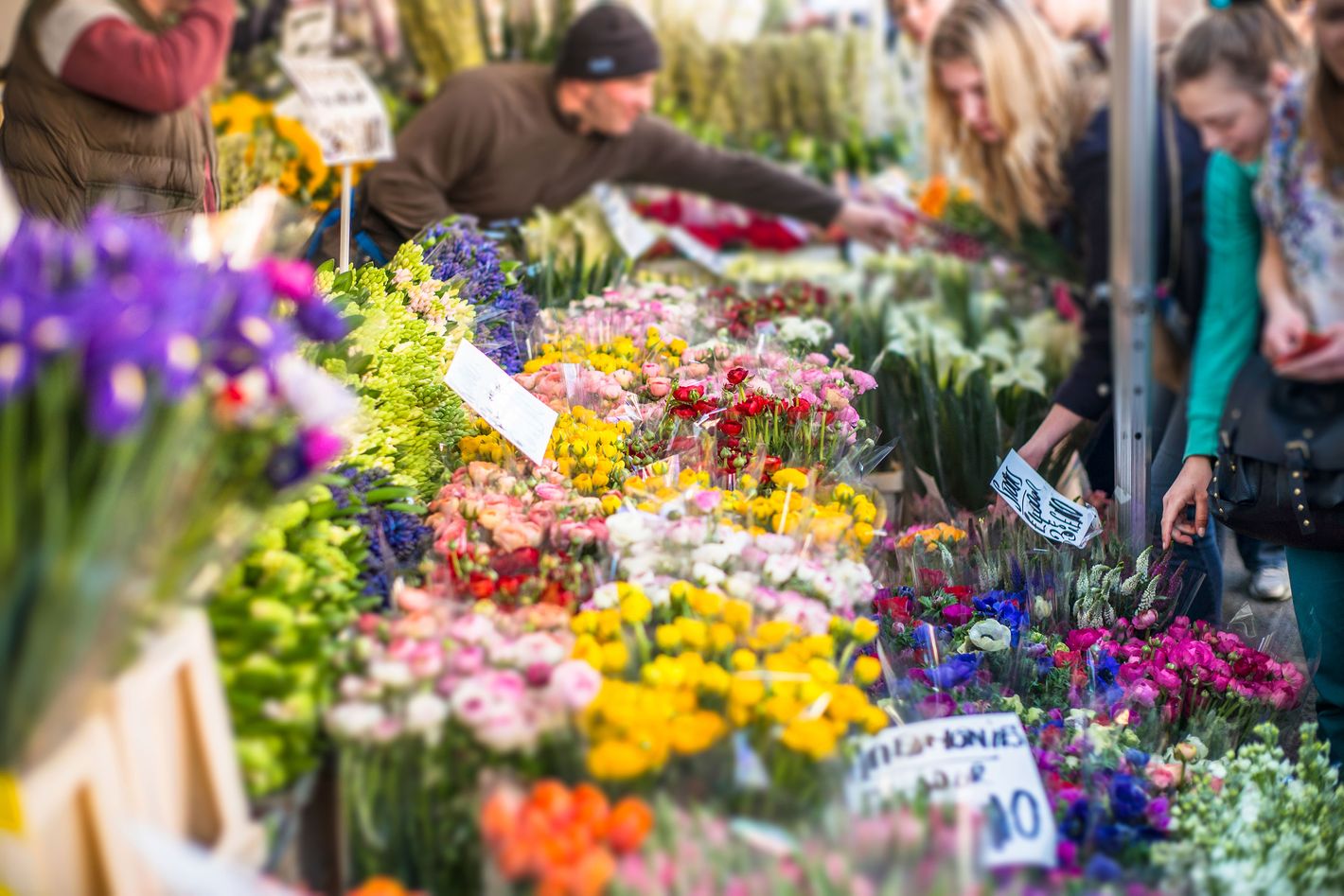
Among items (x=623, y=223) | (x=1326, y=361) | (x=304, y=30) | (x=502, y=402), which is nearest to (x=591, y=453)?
(x=502, y=402)

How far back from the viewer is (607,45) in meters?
3.15

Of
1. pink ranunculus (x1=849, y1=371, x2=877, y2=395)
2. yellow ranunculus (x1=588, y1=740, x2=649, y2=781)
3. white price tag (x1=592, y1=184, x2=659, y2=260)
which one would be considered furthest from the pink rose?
white price tag (x1=592, y1=184, x2=659, y2=260)

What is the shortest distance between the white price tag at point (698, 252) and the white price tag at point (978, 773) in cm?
244

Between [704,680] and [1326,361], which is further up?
[1326,361]

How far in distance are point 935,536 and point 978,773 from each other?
742mm

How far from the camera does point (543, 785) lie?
1068mm

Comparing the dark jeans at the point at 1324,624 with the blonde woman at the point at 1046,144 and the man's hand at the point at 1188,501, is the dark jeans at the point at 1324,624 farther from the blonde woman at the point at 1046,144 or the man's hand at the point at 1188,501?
the blonde woman at the point at 1046,144

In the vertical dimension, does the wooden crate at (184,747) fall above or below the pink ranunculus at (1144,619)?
above

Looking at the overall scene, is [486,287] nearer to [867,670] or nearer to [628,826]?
[867,670]

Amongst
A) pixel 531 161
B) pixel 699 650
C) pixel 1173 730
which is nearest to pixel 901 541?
pixel 1173 730

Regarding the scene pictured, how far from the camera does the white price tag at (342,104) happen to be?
3146 millimetres

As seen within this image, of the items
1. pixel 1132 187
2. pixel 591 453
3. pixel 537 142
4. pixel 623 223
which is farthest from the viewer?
pixel 623 223

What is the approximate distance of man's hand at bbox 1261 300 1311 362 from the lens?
5.60ft

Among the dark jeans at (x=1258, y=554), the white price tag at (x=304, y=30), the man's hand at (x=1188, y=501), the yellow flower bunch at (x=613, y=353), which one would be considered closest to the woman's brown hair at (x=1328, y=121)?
the man's hand at (x=1188, y=501)
